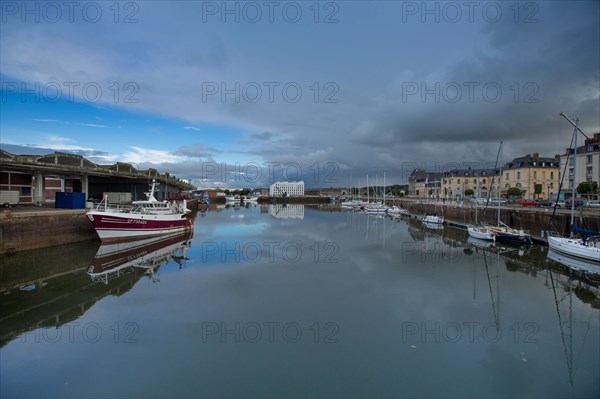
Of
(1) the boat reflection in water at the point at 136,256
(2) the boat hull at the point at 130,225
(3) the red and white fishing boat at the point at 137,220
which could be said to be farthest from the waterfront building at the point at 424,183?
A: (1) the boat reflection in water at the point at 136,256

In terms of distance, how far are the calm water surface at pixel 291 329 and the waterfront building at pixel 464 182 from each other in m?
67.7

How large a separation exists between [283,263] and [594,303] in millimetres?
14309

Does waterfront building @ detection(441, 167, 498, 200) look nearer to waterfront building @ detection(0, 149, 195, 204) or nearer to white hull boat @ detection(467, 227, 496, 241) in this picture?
white hull boat @ detection(467, 227, 496, 241)

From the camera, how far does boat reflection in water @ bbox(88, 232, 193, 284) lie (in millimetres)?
17038

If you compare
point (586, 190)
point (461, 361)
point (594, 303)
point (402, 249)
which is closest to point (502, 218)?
point (586, 190)

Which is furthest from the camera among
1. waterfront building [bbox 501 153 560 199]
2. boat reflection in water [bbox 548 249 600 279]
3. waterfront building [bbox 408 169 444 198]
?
waterfront building [bbox 408 169 444 198]

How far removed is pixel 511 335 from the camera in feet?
33.3

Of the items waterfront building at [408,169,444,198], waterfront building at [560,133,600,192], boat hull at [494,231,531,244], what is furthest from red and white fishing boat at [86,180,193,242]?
waterfront building at [408,169,444,198]

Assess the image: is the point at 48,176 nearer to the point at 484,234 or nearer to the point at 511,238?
the point at 484,234

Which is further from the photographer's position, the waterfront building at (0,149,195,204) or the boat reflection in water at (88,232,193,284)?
the waterfront building at (0,149,195,204)

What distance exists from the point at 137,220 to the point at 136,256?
6.28 m

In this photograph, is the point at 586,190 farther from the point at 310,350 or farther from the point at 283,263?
the point at 310,350

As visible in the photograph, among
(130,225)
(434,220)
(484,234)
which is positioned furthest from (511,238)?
(130,225)

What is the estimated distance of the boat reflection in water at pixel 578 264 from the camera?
59.6 ft
